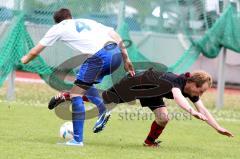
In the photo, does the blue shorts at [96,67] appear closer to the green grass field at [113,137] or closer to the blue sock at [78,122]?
the blue sock at [78,122]

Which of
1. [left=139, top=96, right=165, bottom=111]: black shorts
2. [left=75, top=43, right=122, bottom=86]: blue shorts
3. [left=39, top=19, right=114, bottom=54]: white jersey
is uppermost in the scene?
[left=39, top=19, right=114, bottom=54]: white jersey

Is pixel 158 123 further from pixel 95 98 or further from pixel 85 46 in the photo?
pixel 85 46

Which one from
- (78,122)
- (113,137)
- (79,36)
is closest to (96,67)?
(79,36)

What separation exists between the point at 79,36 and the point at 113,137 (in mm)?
1685

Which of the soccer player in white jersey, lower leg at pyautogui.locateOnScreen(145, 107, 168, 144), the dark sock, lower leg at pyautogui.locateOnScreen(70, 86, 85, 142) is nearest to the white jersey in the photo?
the soccer player in white jersey

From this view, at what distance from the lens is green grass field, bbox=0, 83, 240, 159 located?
863 cm

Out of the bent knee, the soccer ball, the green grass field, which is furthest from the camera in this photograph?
the soccer ball

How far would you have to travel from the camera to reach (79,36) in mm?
9688

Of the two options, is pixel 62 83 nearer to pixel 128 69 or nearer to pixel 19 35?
pixel 19 35

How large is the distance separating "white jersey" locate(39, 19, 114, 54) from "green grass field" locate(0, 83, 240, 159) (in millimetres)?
1212

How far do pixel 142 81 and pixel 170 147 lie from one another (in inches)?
35.9

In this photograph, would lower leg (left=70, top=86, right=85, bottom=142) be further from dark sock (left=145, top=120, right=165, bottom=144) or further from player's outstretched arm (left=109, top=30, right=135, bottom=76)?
dark sock (left=145, top=120, right=165, bottom=144)

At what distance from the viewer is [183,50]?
1622 cm

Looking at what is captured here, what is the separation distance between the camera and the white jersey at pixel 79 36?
9.55 m
